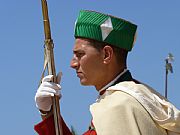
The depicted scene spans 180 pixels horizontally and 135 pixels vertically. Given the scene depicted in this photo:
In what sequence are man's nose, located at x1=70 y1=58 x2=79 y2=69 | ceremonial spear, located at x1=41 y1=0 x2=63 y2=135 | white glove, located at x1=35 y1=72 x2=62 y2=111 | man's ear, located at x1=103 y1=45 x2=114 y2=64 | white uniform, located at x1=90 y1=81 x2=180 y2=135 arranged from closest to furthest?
1. white uniform, located at x1=90 y1=81 x2=180 y2=135
2. man's ear, located at x1=103 y1=45 x2=114 y2=64
3. man's nose, located at x1=70 y1=58 x2=79 y2=69
4. white glove, located at x1=35 y1=72 x2=62 y2=111
5. ceremonial spear, located at x1=41 y1=0 x2=63 y2=135

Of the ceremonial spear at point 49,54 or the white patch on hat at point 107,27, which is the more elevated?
the white patch on hat at point 107,27

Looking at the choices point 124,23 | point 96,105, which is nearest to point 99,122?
point 96,105

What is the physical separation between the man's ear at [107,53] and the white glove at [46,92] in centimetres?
84

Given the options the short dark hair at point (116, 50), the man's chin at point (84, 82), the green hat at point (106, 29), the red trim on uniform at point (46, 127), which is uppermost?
the green hat at point (106, 29)

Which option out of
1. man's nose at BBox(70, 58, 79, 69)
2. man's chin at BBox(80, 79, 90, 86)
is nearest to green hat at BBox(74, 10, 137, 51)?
man's nose at BBox(70, 58, 79, 69)

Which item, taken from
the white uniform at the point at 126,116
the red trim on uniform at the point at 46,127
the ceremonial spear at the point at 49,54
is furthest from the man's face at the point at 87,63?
the red trim on uniform at the point at 46,127

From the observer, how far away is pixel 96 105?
22.6 ft

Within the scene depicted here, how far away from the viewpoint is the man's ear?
7031mm

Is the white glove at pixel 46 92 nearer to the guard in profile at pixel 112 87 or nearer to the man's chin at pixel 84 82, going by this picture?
the guard in profile at pixel 112 87

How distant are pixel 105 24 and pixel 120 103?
1.09m

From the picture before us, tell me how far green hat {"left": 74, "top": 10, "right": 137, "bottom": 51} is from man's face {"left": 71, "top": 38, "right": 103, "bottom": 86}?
0.45 ft

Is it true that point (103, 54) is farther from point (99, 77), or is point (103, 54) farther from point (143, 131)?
point (143, 131)

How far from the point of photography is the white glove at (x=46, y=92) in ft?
24.8

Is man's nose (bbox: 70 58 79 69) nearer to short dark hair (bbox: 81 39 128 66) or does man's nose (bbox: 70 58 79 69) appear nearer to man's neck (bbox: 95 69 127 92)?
short dark hair (bbox: 81 39 128 66)
